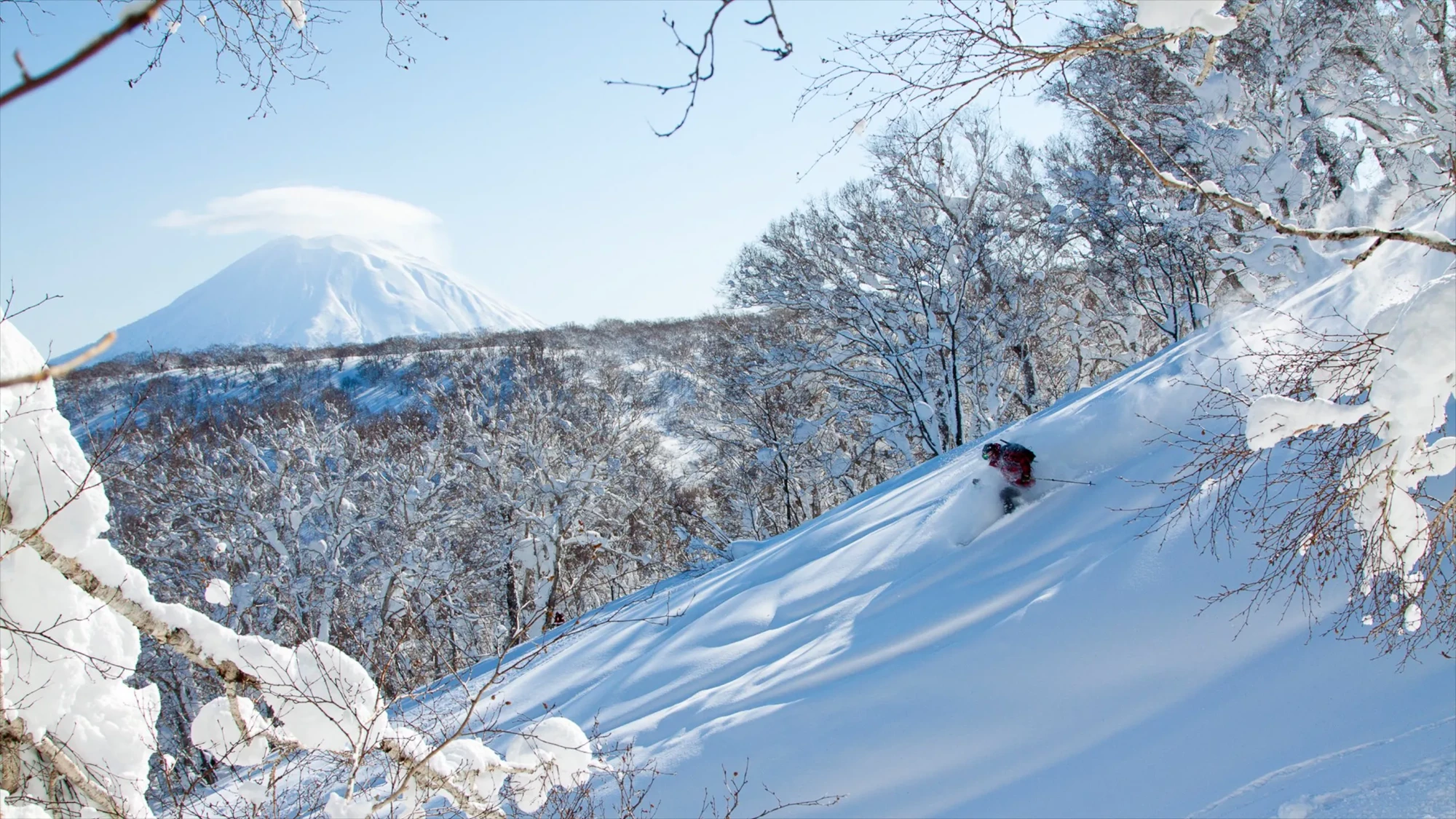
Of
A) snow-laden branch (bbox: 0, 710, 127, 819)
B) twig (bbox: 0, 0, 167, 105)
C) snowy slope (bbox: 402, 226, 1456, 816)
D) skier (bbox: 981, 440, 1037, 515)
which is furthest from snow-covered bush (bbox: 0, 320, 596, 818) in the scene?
skier (bbox: 981, 440, 1037, 515)

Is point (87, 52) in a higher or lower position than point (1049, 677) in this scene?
higher

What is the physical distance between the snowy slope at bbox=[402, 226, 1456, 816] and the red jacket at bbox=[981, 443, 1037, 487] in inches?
9.9

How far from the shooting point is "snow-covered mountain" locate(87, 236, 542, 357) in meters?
125

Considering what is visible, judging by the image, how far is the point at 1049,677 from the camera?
19.1 feet

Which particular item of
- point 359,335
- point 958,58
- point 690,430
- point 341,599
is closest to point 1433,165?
point 958,58

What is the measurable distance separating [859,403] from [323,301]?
148m

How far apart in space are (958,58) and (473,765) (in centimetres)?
378

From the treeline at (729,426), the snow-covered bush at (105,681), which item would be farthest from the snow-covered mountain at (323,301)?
the snow-covered bush at (105,681)

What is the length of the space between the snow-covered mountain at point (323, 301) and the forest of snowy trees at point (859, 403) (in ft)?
316

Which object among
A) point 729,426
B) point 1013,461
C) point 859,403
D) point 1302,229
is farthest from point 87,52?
point 729,426

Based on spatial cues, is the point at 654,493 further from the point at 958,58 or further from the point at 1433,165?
the point at 958,58

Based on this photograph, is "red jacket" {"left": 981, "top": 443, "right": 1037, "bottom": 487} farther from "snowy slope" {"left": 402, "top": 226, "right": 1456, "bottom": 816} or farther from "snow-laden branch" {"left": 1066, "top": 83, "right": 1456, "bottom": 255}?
"snow-laden branch" {"left": 1066, "top": 83, "right": 1456, "bottom": 255}

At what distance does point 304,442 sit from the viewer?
19.5m

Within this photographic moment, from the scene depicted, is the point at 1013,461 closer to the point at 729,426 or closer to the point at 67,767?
the point at 67,767
